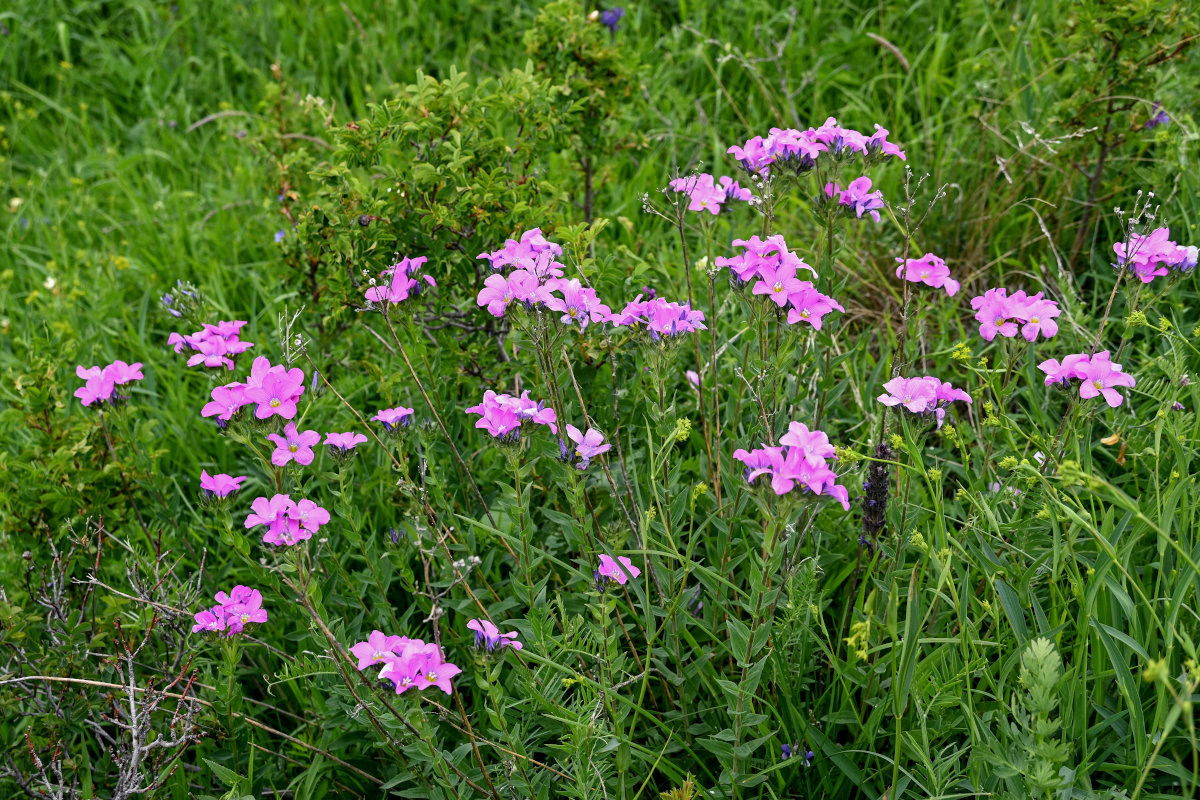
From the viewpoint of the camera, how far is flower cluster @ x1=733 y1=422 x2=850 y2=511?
1.54 metres

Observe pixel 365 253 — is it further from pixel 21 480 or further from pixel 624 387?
pixel 21 480

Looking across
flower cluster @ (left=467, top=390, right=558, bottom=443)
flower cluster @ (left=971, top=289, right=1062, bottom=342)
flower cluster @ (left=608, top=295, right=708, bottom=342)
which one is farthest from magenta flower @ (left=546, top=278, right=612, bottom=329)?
flower cluster @ (left=971, top=289, right=1062, bottom=342)

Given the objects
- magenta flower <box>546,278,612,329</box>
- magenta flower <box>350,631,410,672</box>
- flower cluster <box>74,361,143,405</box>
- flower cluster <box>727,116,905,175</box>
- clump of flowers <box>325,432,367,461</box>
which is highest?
flower cluster <box>727,116,905,175</box>

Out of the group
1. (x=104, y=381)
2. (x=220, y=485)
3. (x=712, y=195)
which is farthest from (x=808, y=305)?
(x=104, y=381)

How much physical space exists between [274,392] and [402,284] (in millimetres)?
470

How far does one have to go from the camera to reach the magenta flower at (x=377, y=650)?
1.70 meters

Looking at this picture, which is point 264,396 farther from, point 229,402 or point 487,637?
point 487,637

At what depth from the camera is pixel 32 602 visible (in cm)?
264

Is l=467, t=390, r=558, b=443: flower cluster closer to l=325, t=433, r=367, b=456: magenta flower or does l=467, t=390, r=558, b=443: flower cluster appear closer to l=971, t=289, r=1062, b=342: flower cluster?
l=325, t=433, r=367, b=456: magenta flower

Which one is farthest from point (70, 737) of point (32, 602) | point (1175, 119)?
point (1175, 119)

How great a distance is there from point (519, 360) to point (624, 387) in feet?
1.20

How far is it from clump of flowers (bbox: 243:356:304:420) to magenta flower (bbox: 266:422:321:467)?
0.23 feet

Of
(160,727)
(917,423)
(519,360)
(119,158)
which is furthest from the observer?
(119,158)

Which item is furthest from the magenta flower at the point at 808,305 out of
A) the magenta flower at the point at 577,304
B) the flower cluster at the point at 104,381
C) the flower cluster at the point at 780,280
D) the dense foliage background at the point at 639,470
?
the flower cluster at the point at 104,381
